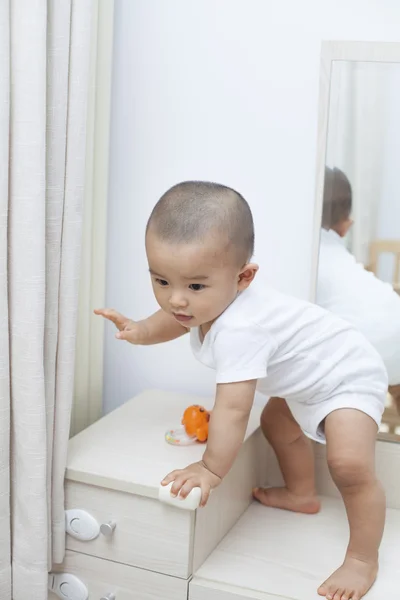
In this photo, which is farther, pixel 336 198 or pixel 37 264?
pixel 336 198

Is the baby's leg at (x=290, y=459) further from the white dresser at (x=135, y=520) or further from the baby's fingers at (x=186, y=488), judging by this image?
the baby's fingers at (x=186, y=488)

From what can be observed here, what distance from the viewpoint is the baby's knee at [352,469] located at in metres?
1.19

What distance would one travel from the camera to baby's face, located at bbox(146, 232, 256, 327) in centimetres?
109

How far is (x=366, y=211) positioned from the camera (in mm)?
1357

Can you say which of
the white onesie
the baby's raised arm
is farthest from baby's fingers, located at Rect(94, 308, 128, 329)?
the white onesie

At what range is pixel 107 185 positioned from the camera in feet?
5.09

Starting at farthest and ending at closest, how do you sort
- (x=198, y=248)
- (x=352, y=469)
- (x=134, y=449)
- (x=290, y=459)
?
1. (x=290, y=459)
2. (x=134, y=449)
3. (x=352, y=469)
4. (x=198, y=248)

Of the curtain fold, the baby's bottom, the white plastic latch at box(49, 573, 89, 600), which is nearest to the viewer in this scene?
the curtain fold

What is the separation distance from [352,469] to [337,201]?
→ 482 mm

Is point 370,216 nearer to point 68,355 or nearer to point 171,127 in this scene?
point 171,127

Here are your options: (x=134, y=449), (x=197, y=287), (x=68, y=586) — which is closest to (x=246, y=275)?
(x=197, y=287)

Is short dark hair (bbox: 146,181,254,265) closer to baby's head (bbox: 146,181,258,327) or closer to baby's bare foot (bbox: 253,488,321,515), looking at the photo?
baby's head (bbox: 146,181,258,327)

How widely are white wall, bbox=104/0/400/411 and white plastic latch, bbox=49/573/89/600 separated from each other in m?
0.48

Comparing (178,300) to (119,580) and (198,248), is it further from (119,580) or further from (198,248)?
(119,580)
